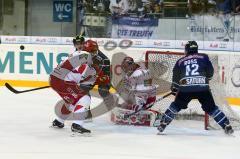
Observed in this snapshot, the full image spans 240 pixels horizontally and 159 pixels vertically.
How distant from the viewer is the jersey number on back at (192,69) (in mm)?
5406

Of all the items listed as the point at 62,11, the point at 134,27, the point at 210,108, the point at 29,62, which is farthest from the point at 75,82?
the point at 62,11

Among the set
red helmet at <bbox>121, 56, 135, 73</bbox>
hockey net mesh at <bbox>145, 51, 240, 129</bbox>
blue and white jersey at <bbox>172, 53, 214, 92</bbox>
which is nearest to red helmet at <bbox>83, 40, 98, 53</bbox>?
red helmet at <bbox>121, 56, 135, 73</bbox>

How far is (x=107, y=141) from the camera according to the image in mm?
5250

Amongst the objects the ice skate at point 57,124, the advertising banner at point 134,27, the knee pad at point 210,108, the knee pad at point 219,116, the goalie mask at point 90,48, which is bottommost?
the ice skate at point 57,124

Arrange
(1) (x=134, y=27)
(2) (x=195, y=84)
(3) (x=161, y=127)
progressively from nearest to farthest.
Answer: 1. (2) (x=195, y=84)
2. (3) (x=161, y=127)
3. (1) (x=134, y=27)

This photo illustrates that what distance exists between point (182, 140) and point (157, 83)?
4.56 ft

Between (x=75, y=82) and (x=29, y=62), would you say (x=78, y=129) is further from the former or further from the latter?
(x=29, y=62)

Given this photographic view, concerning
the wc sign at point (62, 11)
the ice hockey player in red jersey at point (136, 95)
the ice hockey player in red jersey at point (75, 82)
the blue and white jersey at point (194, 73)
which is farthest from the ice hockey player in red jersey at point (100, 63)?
the wc sign at point (62, 11)

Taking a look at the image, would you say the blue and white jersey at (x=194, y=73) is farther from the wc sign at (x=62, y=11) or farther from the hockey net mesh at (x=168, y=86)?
the wc sign at (x=62, y=11)

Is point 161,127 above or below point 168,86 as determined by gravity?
below

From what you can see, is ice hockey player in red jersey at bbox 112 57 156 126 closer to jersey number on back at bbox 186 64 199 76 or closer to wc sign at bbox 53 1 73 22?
jersey number on back at bbox 186 64 199 76

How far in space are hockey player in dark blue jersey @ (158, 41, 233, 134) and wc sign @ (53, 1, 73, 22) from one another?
207 inches

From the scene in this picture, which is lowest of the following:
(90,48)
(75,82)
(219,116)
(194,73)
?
(219,116)

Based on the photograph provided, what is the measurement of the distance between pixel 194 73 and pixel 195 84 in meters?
0.10
